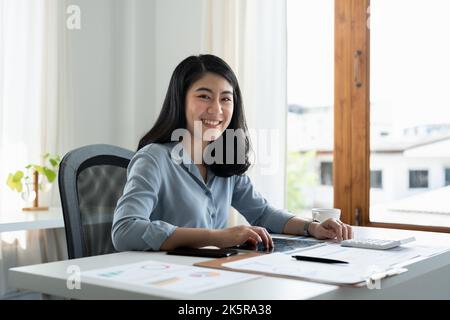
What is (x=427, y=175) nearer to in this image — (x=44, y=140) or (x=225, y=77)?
(x=225, y=77)

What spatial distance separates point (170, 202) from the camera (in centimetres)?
161

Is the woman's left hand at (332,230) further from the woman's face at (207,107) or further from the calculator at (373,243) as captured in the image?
the woman's face at (207,107)

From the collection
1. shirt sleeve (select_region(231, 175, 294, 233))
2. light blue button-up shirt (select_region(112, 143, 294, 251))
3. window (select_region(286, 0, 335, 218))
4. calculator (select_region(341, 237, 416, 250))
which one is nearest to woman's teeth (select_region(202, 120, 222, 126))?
light blue button-up shirt (select_region(112, 143, 294, 251))

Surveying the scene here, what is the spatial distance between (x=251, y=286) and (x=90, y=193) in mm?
785

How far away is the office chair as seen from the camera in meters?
1.50

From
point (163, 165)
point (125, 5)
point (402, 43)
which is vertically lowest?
point (163, 165)

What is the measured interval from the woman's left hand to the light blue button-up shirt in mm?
162

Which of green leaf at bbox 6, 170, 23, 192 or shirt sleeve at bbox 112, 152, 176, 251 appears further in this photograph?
green leaf at bbox 6, 170, 23, 192

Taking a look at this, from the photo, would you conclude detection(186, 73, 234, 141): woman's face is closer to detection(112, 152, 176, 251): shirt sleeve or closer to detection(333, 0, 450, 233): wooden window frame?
detection(112, 152, 176, 251): shirt sleeve

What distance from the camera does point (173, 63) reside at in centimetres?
346

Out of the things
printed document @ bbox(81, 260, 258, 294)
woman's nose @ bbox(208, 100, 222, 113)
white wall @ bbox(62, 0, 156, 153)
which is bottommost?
printed document @ bbox(81, 260, 258, 294)

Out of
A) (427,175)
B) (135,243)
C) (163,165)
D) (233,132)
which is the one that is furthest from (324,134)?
(135,243)

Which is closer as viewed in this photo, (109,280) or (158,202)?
(109,280)

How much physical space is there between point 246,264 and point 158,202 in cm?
54
